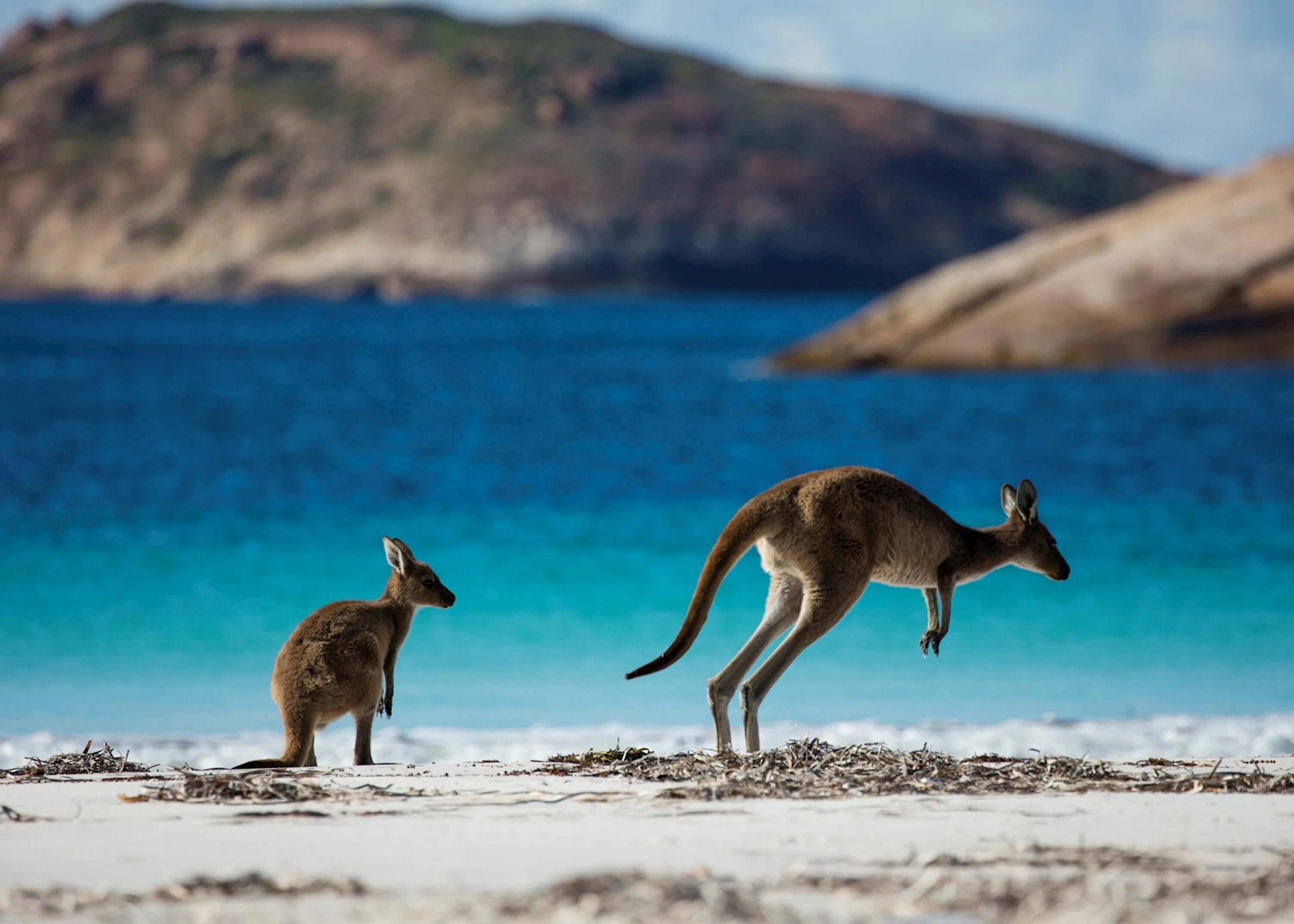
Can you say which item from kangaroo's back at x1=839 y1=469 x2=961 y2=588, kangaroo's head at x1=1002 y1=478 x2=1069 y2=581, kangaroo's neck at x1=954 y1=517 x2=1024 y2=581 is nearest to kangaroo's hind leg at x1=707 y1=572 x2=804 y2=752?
kangaroo's back at x1=839 y1=469 x2=961 y2=588

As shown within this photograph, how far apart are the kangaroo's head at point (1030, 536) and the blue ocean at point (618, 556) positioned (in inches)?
60.6

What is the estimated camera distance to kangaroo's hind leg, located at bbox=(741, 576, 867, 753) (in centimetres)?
672

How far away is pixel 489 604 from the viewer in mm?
14414

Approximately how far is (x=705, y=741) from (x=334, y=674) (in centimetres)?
301

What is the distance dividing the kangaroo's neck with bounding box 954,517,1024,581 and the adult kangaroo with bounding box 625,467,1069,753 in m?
0.11

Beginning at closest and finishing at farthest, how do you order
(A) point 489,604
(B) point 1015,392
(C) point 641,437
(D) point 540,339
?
1. (A) point 489,604
2. (C) point 641,437
3. (B) point 1015,392
4. (D) point 540,339

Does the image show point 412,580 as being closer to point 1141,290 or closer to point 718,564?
point 718,564

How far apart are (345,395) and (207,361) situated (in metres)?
18.1

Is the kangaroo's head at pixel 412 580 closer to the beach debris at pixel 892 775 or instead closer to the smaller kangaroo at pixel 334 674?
the smaller kangaroo at pixel 334 674

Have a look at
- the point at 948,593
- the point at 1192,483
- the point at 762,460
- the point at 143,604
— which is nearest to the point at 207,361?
the point at 762,460

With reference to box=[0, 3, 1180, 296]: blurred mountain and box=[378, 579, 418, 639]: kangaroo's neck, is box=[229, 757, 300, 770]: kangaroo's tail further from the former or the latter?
box=[0, 3, 1180, 296]: blurred mountain

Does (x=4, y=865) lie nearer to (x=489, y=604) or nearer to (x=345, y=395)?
(x=489, y=604)

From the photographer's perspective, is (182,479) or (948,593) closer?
(948,593)

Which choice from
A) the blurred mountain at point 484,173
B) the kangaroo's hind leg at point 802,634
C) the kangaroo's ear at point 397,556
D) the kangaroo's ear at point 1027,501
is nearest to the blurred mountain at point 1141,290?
the kangaroo's ear at point 1027,501
